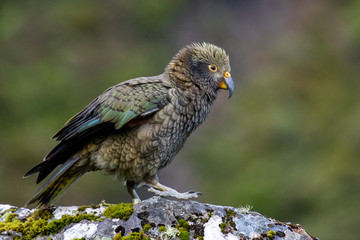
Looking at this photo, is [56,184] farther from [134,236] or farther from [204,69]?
[204,69]

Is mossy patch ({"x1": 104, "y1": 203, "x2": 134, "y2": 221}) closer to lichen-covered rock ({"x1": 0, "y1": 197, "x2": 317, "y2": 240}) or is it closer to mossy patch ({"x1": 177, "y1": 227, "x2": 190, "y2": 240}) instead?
lichen-covered rock ({"x1": 0, "y1": 197, "x2": 317, "y2": 240})

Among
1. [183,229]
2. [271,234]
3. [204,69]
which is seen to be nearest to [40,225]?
[183,229]

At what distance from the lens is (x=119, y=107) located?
6328mm

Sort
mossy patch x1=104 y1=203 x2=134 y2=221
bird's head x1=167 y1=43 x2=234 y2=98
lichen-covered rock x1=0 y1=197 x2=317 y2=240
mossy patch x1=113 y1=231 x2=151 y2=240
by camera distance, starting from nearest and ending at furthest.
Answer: mossy patch x1=113 y1=231 x2=151 y2=240, lichen-covered rock x1=0 y1=197 x2=317 y2=240, mossy patch x1=104 y1=203 x2=134 y2=221, bird's head x1=167 y1=43 x2=234 y2=98

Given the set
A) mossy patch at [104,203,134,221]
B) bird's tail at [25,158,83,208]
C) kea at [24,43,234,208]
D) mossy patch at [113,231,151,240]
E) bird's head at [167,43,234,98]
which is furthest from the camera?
bird's head at [167,43,234,98]

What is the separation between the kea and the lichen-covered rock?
66cm

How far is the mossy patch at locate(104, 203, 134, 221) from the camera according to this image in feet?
17.3

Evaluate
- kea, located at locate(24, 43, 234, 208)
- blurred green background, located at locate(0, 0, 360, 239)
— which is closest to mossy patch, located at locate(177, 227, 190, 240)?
kea, located at locate(24, 43, 234, 208)

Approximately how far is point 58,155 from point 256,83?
11467mm

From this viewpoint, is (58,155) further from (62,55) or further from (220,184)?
(62,55)

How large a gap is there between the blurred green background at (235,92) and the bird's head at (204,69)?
6.62 meters

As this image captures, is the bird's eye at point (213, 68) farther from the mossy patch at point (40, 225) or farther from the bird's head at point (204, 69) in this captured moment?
the mossy patch at point (40, 225)

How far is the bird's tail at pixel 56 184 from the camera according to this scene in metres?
5.93

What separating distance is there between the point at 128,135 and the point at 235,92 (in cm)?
1072
